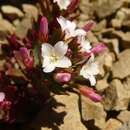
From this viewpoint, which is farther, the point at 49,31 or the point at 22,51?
the point at 49,31

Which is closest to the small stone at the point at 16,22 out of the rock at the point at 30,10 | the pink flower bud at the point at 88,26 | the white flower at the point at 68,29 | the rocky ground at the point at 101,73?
the rocky ground at the point at 101,73

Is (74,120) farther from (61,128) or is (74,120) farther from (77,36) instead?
(77,36)

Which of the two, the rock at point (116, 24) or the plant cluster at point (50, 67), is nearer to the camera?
the plant cluster at point (50, 67)

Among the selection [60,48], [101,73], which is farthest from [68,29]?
[101,73]

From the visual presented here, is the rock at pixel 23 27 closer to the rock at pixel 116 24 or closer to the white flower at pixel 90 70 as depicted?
the rock at pixel 116 24

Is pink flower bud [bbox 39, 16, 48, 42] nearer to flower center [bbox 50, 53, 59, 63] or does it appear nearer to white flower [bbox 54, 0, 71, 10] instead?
flower center [bbox 50, 53, 59, 63]

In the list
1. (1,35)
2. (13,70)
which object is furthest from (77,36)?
(1,35)
